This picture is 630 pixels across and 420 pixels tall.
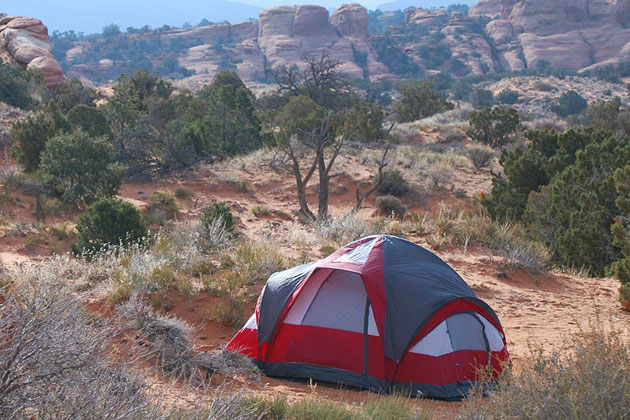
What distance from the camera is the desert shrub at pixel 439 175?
18.5m

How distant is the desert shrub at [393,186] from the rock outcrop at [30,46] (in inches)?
891

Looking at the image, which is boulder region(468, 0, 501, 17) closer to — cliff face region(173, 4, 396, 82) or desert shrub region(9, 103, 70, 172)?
cliff face region(173, 4, 396, 82)

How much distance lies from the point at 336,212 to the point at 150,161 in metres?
6.94

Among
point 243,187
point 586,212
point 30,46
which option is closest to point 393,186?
point 243,187

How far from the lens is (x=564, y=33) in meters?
86.9

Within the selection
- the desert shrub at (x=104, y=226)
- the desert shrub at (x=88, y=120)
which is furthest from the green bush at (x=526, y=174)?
the desert shrub at (x=88, y=120)

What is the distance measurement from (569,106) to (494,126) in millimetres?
25967

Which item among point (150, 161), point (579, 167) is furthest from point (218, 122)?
point (579, 167)

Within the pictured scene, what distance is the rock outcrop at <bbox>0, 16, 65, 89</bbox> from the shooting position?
105 ft

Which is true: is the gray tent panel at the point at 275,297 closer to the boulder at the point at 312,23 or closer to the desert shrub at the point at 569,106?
the desert shrub at the point at 569,106

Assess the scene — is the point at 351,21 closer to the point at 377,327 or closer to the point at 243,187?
the point at 243,187

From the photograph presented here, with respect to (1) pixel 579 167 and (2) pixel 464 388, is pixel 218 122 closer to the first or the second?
(1) pixel 579 167

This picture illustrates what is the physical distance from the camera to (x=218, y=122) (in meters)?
20.8

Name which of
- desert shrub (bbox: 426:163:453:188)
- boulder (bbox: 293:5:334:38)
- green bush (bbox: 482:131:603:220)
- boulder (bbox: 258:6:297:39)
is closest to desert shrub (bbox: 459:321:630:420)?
Answer: green bush (bbox: 482:131:603:220)
